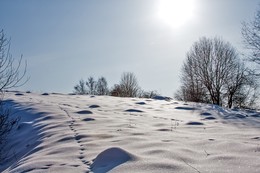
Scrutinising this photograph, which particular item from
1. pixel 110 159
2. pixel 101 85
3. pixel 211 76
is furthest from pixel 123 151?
pixel 101 85

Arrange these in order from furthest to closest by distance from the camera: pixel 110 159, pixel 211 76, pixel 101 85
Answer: pixel 101 85
pixel 211 76
pixel 110 159

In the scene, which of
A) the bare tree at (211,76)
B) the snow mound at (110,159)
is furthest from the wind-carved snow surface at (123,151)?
the bare tree at (211,76)

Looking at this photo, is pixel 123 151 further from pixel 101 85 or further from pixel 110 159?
pixel 101 85

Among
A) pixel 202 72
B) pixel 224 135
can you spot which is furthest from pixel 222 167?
pixel 202 72

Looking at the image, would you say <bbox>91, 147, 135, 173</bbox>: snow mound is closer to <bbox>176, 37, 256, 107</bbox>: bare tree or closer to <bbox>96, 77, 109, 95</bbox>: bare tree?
<bbox>176, 37, 256, 107</bbox>: bare tree

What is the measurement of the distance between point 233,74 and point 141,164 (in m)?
25.9

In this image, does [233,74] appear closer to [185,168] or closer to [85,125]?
[85,125]

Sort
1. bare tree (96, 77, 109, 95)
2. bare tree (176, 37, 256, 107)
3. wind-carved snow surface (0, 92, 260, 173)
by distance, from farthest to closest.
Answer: bare tree (96, 77, 109, 95)
bare tree (176, 37, 256, 107)
wind-carved snow surface (0, 92, 260, 173)

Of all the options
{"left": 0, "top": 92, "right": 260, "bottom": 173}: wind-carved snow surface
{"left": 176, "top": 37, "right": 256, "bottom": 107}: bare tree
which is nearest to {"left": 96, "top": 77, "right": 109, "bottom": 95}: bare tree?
{"left": 176, "top": 37, "right": 256, "bottom": 107}: bare tree

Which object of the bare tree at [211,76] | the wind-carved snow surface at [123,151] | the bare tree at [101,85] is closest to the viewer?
the wind-carved snow surface at [123,151]

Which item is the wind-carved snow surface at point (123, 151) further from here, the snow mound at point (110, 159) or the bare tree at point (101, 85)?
the bare tree at point (101, 85)

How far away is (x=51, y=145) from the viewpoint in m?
4.20

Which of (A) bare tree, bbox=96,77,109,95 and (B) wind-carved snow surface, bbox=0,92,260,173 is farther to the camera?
(A) bare tree, bbox=96,77,109,95

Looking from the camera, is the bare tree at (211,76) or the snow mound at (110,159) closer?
the snow mound at (110,159)
